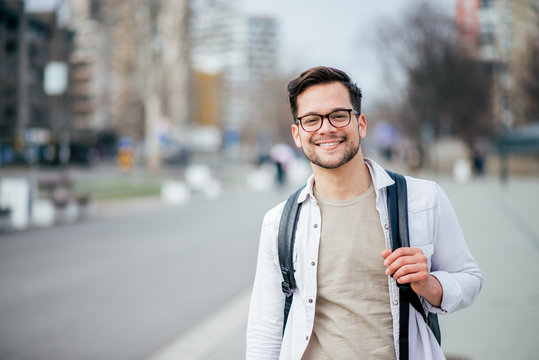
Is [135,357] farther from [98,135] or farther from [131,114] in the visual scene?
[98,135]

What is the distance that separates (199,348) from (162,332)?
84 cm

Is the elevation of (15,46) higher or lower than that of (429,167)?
higher

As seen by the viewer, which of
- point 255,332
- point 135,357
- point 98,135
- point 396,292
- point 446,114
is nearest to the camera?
point 396,292

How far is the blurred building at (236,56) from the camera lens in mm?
33375

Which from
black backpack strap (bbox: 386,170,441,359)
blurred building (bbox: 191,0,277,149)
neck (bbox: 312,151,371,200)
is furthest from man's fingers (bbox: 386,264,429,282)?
blurred building (bbox: 191,0,277,149)

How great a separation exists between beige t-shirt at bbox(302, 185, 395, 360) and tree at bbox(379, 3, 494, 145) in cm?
4328

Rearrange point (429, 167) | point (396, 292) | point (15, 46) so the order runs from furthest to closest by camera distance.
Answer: point (429, 167) → point (15, 46) → point (396, 292)

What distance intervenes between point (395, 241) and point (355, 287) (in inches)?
8.4

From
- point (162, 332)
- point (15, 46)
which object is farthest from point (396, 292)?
point (15, 46)

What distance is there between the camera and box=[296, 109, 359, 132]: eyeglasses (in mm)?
2186

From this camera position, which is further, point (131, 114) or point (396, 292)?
point (131, 114)

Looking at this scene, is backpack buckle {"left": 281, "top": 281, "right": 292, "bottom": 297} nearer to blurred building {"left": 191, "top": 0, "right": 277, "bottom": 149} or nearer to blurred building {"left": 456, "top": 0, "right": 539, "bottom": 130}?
blurred building {"left": 456, "top": 0, "right": 539, "bottom": 130}

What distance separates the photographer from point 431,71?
148 ft

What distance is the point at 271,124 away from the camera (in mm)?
79188
